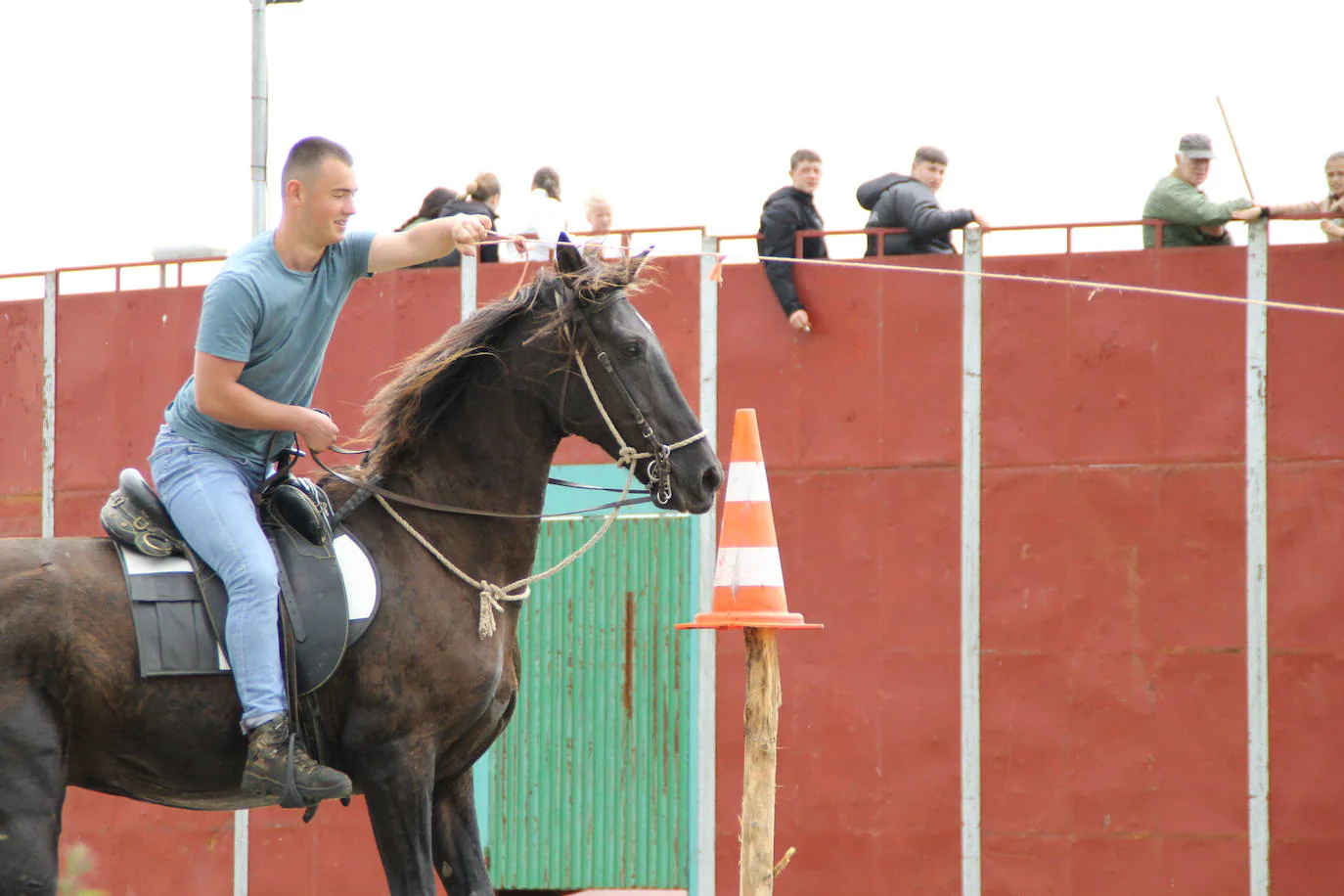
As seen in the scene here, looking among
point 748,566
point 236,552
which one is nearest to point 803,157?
point 748,566

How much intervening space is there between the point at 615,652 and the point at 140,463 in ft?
15.0

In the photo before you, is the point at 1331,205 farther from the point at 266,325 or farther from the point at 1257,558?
the point at 266,325

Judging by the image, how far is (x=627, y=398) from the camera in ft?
16.9

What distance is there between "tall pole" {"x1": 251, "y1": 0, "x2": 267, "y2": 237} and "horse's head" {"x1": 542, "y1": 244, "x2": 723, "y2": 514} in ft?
27.9

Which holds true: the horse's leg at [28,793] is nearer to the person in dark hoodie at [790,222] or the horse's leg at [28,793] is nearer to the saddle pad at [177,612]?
the saddle pad at [177,612]

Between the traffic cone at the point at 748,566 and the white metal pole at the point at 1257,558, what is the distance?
590cm

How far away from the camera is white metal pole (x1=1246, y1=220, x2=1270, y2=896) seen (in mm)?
10680

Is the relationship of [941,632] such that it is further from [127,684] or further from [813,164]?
[127,684]

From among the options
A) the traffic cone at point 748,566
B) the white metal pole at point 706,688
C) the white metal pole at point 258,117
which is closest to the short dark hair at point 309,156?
the traffic cone at point 748,566

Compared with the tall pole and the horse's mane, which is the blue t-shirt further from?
the tall pole

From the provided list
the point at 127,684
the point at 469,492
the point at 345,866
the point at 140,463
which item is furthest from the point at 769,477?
the point at 127,684

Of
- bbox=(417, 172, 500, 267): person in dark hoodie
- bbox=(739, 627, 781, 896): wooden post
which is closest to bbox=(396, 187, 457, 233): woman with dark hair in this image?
bbox=(417, 172, 500, 267): person in dark hoodie

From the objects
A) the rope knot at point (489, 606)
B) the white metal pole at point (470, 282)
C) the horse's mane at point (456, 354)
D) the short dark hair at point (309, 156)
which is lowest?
the rope knot at point (489, 606)

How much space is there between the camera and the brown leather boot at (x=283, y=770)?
4.72 m
